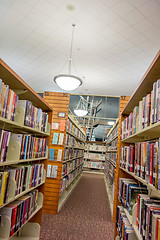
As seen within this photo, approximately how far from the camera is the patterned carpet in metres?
2.71

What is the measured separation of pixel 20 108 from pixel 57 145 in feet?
6.79

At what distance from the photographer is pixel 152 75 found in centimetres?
142

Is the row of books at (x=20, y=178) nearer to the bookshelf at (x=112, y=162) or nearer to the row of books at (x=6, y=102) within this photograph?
the row of books at (x=6, y=102)

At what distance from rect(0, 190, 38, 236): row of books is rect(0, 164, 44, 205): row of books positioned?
0.12 meters

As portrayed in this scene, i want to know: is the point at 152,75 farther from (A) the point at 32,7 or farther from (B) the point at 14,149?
(A) the point at 32,7

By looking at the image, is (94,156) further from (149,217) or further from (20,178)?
(149,217)

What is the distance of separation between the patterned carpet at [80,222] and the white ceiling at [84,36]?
A: 4.15m

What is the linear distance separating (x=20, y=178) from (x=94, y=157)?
8967 mm

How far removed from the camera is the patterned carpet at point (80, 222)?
8.89 feet

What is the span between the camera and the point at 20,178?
6.07 feet

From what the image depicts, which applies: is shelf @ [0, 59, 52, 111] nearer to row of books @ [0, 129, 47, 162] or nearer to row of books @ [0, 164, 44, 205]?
row of books @ [0, 129, 47, 162]

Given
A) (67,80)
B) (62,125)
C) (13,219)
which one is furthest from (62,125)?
(13,219)

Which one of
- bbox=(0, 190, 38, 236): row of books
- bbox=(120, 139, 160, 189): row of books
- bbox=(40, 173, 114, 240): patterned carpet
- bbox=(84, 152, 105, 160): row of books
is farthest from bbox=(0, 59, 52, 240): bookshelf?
bbox=(84, 152, 105, 160): row of books

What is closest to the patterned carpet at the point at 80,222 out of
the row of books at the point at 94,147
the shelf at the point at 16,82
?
the shelf at the point at 16,82
